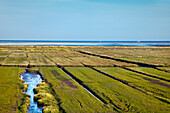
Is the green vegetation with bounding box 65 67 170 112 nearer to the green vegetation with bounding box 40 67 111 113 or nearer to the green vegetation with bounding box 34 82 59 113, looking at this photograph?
the green vegetation with bounding box 40 67 111 113

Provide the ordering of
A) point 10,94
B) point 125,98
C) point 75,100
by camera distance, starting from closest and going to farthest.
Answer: point 75,100 < point 125,98 < point 10,94

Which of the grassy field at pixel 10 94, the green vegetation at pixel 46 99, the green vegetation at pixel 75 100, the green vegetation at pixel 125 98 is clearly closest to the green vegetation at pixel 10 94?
the grassy field at pixel 10 94

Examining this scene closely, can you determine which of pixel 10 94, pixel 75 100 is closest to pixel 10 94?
pixel 10 94

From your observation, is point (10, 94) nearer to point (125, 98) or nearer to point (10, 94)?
point (10, 94)

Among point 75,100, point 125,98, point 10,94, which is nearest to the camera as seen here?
point 75,100

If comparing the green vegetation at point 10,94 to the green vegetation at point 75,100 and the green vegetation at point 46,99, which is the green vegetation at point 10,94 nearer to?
the green vegetation at point 46,99

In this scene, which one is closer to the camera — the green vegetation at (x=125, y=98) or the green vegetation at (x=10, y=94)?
the green vegetation at (x=10, y=94)

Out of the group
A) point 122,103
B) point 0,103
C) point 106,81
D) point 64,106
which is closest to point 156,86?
point 106,81

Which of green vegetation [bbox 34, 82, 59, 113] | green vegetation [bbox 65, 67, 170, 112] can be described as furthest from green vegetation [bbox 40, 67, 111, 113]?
green vegetation [bbox 65, 67, 170, 112]

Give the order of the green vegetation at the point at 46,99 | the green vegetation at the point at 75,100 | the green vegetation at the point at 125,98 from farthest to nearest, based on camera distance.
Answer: the green vegetation at the point at 125,98
the green vegetation at the point at 75,100
the green vegetation at the point at 46,99

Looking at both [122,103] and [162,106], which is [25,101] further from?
[162,106]

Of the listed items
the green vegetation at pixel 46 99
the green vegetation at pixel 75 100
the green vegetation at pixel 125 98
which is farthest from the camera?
the green vegetation at pixel 125 98
